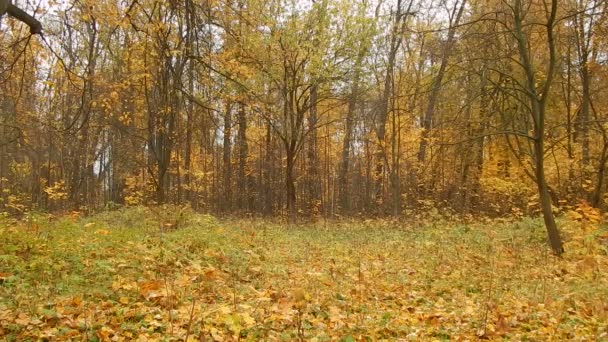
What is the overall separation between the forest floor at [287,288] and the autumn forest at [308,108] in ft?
0.40

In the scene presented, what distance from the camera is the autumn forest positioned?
699 centimetres

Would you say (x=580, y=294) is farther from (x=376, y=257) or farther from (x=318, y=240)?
(x=318, y=240)

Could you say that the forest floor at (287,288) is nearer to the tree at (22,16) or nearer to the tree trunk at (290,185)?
the tree at (22,16)

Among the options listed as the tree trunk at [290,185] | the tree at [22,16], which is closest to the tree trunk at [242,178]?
the tree trunk at [290,185]

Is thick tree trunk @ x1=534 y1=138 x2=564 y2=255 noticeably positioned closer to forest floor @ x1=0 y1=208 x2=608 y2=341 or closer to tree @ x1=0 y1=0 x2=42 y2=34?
forest floor @ x1=0 y1=208 x2=608 y2=341

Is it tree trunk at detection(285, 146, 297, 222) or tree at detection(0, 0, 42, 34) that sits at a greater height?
tree at detection(0, 0, 42, 34)

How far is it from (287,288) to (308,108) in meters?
12.2

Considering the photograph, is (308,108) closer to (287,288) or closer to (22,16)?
(287,288)

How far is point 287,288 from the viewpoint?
629 centimetres

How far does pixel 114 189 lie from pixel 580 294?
2800 centimetres

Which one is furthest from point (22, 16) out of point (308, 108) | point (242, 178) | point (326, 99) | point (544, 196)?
point (242, 178)

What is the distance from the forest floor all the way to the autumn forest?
0.40 ft

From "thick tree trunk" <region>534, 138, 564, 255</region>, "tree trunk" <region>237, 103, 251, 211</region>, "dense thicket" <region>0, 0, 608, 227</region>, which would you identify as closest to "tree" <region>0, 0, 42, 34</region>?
"dense thicket" <region>0, 0, 608, 227</region>

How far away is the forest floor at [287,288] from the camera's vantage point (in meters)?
4.42
